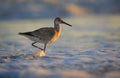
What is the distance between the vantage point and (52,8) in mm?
23156

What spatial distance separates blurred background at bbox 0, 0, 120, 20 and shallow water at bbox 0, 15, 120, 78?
10.1 feet

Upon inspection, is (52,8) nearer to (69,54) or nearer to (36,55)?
(69,54)

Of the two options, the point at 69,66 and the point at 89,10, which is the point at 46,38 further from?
the point at 89,10

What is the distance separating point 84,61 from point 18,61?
1587mm

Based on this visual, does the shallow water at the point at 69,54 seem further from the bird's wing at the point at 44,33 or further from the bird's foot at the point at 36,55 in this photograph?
the bird's wing at the point at 44,33

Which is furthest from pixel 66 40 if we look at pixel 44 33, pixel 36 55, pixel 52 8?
Result: pixel 52 8

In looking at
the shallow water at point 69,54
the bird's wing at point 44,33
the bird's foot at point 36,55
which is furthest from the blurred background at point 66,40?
the bird's wing at point 44,33

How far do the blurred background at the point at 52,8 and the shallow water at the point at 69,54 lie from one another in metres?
3.09

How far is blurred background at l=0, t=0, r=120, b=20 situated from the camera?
22.0 m

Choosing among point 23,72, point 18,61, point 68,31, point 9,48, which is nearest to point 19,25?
point 68,31

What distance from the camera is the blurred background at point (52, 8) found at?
22.0m

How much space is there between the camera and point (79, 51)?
11.8m

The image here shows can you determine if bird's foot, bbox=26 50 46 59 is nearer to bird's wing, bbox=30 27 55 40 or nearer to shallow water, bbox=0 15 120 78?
shallow water, bbox=0 15 120 78

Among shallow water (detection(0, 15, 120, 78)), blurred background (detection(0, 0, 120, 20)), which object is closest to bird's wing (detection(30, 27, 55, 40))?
shallow water (detection(0, 15, 120, 78))
